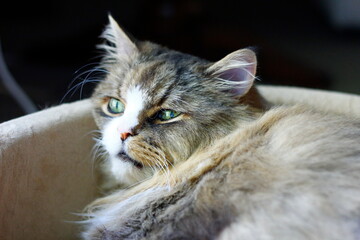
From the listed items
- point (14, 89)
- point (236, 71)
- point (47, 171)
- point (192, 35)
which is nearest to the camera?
point (236, 71)

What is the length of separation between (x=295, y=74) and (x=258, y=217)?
2.05 m

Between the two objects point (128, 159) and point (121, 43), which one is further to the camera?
point (121, 43)

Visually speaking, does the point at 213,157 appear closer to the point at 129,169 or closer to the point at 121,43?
the point at 129,169

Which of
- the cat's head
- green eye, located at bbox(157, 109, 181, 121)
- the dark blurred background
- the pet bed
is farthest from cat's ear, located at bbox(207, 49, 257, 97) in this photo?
the dark blurred background

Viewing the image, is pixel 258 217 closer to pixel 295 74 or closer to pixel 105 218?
pixel 105 218

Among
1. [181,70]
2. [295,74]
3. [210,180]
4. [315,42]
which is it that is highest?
[181,70]

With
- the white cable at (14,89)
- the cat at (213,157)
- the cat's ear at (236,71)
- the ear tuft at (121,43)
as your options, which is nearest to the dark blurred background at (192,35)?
the white cable at (14,89)

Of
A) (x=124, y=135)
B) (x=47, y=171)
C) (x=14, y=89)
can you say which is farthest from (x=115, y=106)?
(x=14, y=89)

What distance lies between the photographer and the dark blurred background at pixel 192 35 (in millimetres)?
2492

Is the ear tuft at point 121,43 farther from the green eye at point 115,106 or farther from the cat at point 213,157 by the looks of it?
the green eye at point 115,106

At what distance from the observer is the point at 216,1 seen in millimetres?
2615

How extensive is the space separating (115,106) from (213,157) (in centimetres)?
39

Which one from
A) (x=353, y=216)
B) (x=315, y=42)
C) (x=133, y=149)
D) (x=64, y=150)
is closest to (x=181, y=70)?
(x=133, y=149)

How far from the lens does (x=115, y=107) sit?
1.39m
